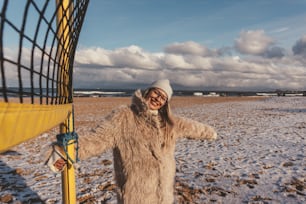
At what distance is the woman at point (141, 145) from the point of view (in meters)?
2.28

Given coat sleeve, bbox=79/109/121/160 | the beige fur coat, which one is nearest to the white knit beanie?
the beige fur coat

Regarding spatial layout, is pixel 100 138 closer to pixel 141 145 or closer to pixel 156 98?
pixel 141 145

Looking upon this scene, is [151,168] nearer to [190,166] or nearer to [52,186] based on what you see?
[52,186]

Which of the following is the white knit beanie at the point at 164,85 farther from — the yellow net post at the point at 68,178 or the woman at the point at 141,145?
the yellow net post at the point at 68,178

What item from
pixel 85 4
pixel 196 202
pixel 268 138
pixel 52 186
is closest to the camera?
pixel 85 4

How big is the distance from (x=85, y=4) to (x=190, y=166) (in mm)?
4751

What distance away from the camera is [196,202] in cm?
437

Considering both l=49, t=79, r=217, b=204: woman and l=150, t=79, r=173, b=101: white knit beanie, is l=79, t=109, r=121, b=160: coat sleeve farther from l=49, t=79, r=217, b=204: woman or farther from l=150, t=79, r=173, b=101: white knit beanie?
l=150, t=79, r=173, b=101: white knit beanie

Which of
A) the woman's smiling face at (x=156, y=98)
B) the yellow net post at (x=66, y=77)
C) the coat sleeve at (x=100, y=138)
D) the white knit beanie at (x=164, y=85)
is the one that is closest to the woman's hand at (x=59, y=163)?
the yellow net post at (x=66, y=77)

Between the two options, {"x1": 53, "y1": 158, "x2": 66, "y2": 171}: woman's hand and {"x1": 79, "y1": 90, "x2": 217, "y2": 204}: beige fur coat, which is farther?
{"x1": 79, "y1": 90, "x2": 217, "y2": 204}: beige fur coat

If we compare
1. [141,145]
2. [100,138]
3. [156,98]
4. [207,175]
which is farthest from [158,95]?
[207,175]

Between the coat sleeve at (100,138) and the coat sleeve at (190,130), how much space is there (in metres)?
0.57

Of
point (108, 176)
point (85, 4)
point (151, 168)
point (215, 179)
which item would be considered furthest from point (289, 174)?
point (85, 4)

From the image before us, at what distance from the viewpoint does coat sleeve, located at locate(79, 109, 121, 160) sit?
206cm
